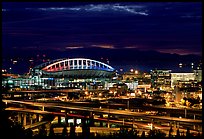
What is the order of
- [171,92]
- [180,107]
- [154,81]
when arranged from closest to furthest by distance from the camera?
1. [180,107]
2. [171,92]
3. [154,81]

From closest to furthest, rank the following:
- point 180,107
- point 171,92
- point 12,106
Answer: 1. point 180,107
2. point 12,106
3. point 171,92

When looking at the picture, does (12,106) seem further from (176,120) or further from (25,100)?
(176,120)

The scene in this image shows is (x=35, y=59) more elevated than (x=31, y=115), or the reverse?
(x=35, y=59)

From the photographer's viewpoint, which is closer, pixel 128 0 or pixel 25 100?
pixel 128 0

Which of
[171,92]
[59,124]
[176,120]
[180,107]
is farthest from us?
[171,92]

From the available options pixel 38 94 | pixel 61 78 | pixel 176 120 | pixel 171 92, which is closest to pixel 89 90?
pixel 61 78

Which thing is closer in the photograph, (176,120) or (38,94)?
(176,120)

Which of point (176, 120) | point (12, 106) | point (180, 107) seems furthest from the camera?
point (12, 106)

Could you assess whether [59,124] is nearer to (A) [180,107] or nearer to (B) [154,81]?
(A) [180,107]

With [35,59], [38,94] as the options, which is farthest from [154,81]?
[35,59]
